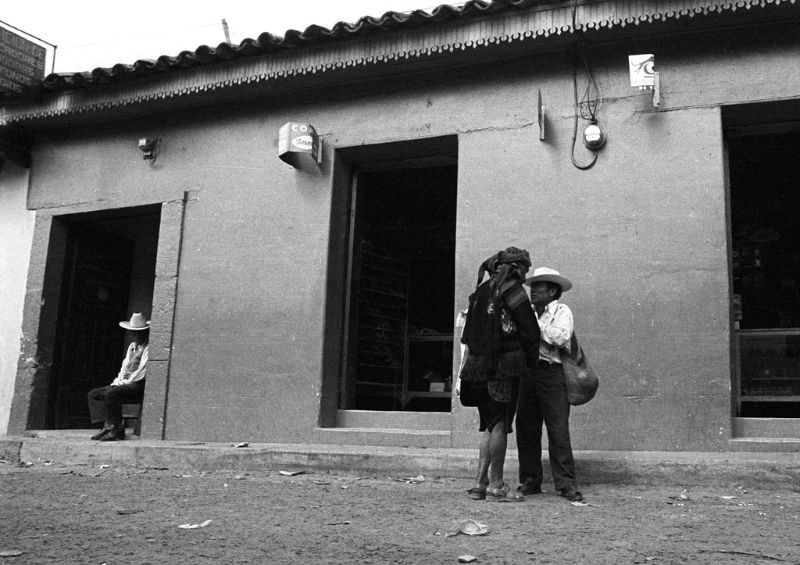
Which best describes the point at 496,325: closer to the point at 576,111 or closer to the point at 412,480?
the point at 412,480

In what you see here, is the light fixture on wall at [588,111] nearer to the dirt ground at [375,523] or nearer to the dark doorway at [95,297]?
the dirt ground at [375,523]

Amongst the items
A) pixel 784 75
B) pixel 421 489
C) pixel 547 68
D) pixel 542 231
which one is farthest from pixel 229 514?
pixel 784 75

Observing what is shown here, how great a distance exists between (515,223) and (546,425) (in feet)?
7.34

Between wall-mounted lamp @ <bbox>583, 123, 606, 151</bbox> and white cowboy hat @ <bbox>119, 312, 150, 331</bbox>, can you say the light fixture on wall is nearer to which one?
wall-mounted lamp @ <bbox>583, 123, 606, 151</bbox>

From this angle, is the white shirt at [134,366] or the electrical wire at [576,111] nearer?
the electrical wire at [576,111]

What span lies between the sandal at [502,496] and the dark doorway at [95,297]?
530 centimetres

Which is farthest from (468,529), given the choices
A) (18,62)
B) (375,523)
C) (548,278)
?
(18,62)

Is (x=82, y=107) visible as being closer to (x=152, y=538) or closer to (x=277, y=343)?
(x=277, y=343)

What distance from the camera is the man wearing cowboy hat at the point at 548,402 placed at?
5678mm

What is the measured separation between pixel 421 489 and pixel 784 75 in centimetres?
446

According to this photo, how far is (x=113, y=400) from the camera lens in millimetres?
8633

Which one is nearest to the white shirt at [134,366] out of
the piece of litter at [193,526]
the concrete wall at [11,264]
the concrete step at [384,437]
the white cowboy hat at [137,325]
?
the white cowboy hat at [137,325]

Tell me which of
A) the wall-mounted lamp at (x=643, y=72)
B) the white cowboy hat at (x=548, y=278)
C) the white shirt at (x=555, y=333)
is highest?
the wall-mounted lamp at (x=643, y=72)

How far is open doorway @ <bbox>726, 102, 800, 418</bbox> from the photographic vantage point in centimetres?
817
